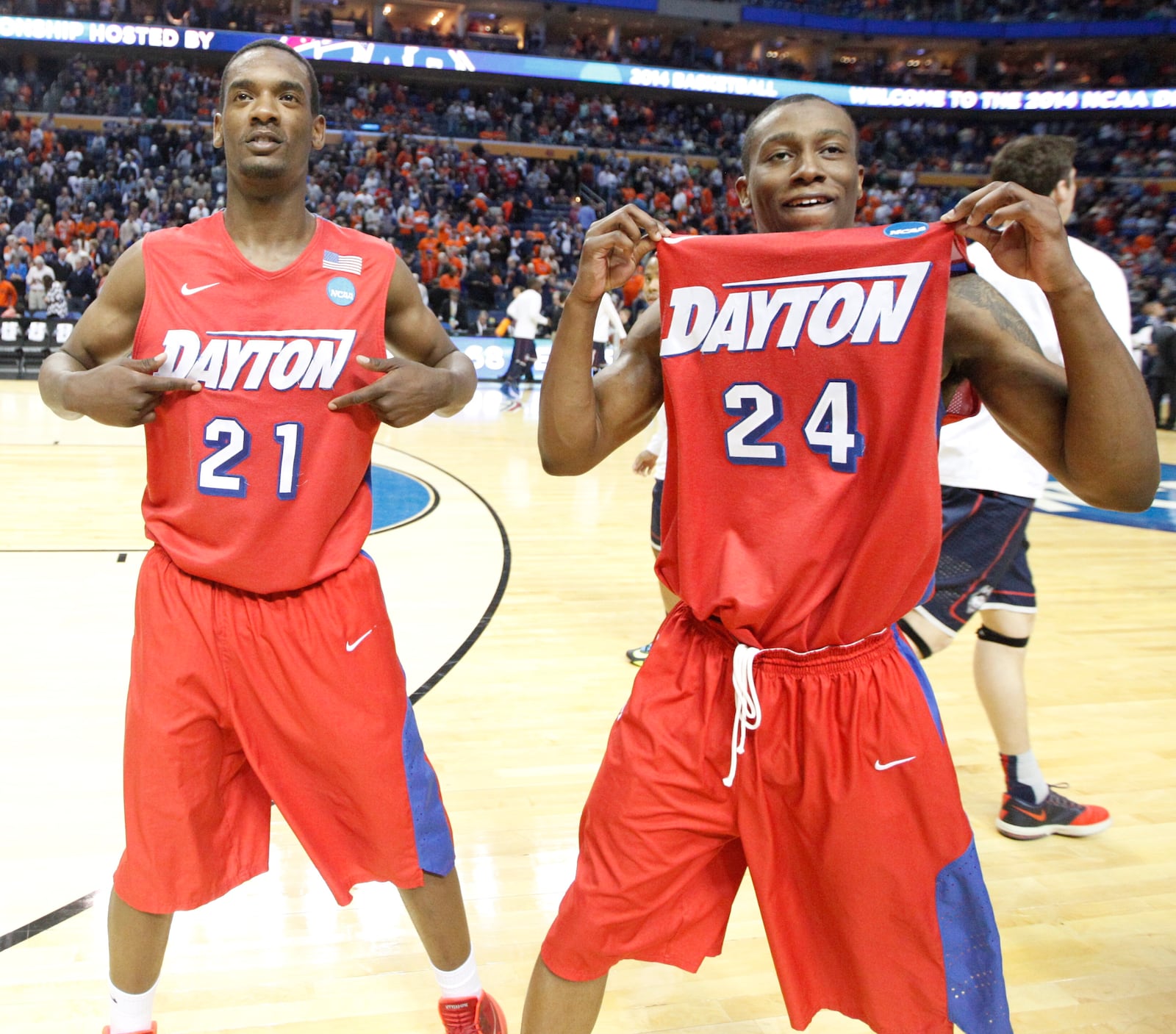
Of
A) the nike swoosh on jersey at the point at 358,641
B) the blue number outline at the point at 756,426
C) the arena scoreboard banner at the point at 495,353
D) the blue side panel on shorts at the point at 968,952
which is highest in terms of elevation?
the blue number outline at the point at 756,426

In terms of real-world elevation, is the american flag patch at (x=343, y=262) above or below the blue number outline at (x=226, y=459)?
above

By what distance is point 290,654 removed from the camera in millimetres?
1893

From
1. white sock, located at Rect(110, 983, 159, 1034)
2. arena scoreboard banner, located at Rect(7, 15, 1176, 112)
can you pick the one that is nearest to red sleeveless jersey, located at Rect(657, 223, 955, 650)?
white sock, located at Rect(110, 983, 159, 1034)

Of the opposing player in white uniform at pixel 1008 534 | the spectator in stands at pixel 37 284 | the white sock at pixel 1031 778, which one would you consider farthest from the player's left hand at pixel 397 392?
the spectator in stands at pixel 37 284

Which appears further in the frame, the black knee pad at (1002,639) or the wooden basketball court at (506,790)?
the black knee pad at (1002,639)

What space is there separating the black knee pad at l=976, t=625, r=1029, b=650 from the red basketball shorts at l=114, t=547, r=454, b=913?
6.05ft

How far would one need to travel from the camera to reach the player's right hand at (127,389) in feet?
5.97

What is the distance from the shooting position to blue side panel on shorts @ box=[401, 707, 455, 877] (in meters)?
1.97

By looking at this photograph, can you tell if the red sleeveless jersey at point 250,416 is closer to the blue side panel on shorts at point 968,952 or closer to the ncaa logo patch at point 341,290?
the ncaa logo patch at point 341,290

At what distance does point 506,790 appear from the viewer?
324cm

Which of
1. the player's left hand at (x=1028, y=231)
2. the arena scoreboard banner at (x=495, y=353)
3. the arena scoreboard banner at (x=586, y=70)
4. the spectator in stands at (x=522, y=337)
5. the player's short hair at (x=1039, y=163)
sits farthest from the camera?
the arena scoreboard banner at (x=586, y=70)

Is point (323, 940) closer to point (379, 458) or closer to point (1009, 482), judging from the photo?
point (1009, 482)

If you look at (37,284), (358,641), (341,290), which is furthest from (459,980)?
(37,284)

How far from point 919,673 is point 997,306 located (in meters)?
0.58
